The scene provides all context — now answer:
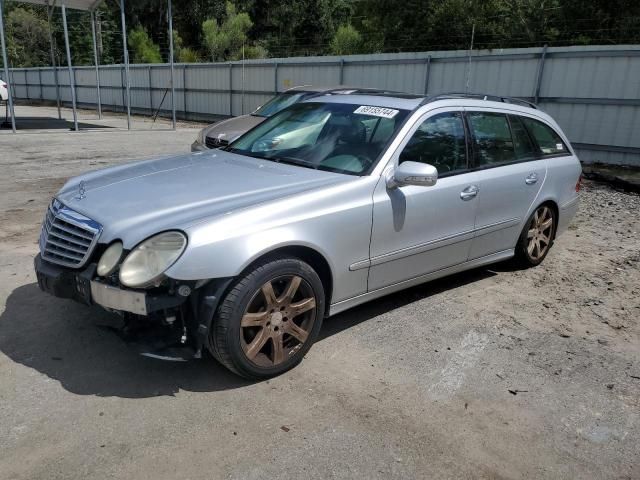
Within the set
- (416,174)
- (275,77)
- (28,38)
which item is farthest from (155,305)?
(28,38)

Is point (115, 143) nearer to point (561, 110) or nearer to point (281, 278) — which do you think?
point (561, 110)

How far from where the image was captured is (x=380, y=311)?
4379 millimetres

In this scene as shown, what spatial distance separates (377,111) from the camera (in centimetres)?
417

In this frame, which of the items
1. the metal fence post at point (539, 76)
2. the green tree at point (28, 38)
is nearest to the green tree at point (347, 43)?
the metal fence post at point (539, 76)

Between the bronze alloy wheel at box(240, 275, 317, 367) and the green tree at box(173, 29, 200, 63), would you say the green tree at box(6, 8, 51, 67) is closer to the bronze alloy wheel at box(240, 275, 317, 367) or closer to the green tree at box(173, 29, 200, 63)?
the green tree at box(173, 29, 200, 63)

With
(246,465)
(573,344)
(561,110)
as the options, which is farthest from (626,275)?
(561,110)

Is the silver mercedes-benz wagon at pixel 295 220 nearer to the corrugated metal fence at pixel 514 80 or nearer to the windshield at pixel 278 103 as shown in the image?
the windshield at pixel 278 103

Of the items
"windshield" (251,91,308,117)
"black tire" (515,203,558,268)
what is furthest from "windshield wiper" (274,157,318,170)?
"windshield" (251,91,308,117)

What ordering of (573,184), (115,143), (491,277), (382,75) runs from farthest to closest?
(382,75) < (115,143) < (573,184) < (491,277)

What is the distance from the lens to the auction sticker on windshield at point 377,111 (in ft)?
13.4

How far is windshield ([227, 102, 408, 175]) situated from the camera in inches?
153

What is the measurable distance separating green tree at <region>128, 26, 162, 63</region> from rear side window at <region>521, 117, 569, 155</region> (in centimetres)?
3523

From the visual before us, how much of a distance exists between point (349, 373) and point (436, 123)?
79.1 inches

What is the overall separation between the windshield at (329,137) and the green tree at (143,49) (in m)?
35.2
